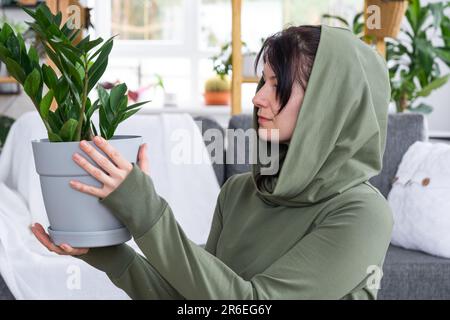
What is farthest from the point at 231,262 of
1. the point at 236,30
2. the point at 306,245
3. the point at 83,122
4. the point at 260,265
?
the point at 236,30

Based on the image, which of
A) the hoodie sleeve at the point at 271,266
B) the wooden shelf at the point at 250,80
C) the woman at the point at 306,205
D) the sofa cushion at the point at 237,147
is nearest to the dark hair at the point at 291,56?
the woman at the point at 306,205

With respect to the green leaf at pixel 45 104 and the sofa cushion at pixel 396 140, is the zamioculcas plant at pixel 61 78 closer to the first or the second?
the green leaf at pixel 45 104

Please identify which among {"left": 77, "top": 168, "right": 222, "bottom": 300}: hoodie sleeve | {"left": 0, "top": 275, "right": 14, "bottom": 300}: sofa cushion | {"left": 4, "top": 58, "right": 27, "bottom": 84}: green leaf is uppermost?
{"left": 4, "top": 58, "right": 27, "bottom": 84}: green leaf

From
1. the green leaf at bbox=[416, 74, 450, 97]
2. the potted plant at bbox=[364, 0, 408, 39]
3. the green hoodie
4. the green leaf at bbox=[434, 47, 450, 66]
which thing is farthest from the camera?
the green leaf at bbox=[434, 47, 450, 66]

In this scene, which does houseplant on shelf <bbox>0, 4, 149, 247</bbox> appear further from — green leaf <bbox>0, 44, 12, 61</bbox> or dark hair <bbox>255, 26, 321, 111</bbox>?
dark hair <bbox>255, 26, 321, 111</bbox>

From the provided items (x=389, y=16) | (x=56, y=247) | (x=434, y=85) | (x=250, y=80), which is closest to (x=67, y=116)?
(x=56, y=247)

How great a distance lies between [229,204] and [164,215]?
38 cm

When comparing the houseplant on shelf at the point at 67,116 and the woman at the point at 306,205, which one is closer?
the houseplant on shelf at the point at 67,116

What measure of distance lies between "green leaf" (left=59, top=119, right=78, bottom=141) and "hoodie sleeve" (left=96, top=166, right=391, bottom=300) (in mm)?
84

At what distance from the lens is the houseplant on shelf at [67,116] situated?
79cm

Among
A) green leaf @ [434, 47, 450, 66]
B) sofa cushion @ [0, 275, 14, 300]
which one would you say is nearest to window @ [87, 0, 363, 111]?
green leaf @ [434, 47, 450, 66]

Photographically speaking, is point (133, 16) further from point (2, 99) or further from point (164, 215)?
point (164, 215)

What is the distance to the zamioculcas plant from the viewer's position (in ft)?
2.57

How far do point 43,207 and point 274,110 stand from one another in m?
1.78
